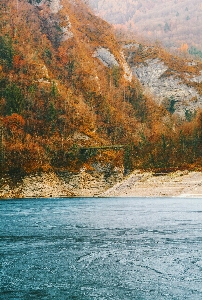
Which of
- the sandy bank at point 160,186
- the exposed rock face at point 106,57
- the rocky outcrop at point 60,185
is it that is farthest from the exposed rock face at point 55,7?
the sandy bank at point 160,186

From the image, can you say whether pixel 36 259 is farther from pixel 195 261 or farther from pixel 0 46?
pixel 0 46

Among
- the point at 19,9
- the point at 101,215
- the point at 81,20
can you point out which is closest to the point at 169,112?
the point at 81,20

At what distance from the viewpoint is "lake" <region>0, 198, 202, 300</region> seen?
18.6 meters

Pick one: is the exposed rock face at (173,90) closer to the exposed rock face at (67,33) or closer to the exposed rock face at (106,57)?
the exposed rock face at (106,57)

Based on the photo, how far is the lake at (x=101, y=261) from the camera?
731 inches

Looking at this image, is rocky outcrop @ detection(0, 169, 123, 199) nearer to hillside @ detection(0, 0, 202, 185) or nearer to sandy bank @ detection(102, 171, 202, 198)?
hillside @ detection(0, 0, 202, 185)

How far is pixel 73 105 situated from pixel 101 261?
344 feet

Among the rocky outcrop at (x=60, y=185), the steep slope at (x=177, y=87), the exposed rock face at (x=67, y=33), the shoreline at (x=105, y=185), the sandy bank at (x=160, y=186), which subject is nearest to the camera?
the sandy bank at (x=160, y=186)

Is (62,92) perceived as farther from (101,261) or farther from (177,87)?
(101,261)

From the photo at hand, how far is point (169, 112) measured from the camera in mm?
178250

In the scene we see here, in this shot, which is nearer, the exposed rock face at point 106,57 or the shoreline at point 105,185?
the shoreline at point 105,185

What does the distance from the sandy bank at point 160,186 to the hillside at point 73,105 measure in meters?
5.76

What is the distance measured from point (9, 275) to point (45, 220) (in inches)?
1089

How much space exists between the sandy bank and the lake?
52.1 metres
